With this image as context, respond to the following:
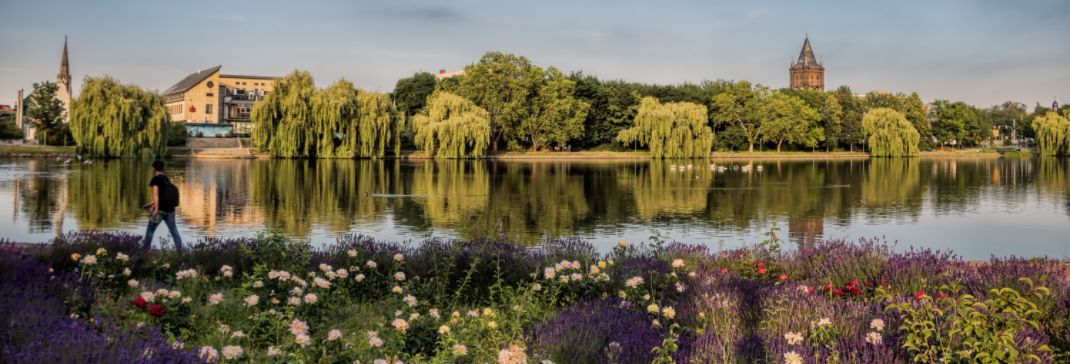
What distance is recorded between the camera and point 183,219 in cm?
2088

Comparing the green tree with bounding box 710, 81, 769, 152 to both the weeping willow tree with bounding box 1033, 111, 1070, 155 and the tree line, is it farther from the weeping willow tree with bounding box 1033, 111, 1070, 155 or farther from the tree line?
the weeping willow tree with bounding box 1033, 111, 1070, 155

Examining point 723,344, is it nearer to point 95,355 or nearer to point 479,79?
point 95,355

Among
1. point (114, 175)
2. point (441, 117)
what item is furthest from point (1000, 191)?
point (441, 117)

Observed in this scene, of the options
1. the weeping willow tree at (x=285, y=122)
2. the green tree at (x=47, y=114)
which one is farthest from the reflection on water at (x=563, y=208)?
the green tree at (x=47, y=114)

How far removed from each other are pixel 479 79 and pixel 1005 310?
7860 cm

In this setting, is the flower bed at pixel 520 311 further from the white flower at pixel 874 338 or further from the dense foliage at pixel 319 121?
the dense foliage at pixel 319 121

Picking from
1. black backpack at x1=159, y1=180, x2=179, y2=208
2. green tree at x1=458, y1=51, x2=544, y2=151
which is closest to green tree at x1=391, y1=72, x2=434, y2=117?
green tree at x1=458, y1=51, x2=544, y2=151

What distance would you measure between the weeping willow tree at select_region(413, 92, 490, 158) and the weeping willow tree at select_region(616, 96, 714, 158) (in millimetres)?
17459

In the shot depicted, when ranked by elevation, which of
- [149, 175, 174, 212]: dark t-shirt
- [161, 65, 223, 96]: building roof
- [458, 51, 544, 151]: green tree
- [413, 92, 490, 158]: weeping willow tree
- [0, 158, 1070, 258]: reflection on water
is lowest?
[0, 158, 1070, 258]: reflection on water

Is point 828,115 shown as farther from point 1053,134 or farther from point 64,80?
point 64,80

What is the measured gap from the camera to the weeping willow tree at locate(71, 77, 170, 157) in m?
56.3

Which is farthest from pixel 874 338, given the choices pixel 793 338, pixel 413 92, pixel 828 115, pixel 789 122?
pixel 828 115

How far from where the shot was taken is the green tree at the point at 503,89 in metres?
80.4

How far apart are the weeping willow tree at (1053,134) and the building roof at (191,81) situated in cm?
11743
